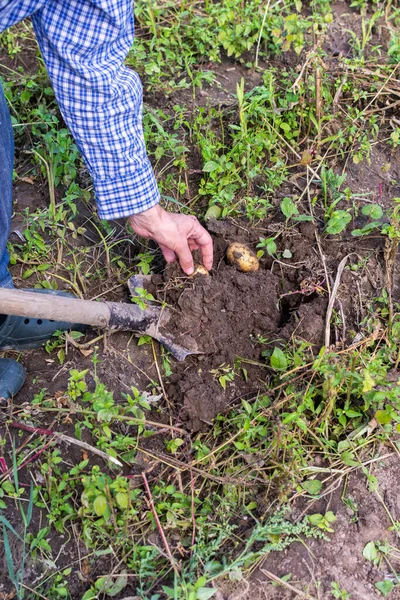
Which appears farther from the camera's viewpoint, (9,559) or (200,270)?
(200,270)

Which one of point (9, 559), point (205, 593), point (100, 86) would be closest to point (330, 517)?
point (205, 593)

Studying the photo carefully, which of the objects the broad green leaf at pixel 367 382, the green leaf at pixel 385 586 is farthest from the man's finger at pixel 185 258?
the green leaf at pixel 385 586

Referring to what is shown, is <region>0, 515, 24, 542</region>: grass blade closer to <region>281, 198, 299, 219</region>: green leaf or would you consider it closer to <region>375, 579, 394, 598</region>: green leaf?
<region>375, 579, 394, 598</region>: green leaf

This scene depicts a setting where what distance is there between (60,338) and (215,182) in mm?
1025

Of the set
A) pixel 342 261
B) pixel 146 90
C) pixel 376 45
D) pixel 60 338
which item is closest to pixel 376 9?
pixel 376 45

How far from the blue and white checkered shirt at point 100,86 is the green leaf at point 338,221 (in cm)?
88

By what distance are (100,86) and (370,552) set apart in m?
1.74

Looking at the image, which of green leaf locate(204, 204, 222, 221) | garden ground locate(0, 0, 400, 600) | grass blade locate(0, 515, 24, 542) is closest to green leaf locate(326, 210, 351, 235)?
garden ground locate(0, 0, 400, 600)

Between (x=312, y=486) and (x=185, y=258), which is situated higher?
(x=185, y=258)

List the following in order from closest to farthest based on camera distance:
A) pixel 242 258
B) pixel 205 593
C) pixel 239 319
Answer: pixel 205 593
pixel 239 319
pixel 242 258

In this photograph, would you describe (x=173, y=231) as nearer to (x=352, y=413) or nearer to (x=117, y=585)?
(x=352, y=413)

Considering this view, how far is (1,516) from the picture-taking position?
1.97 metres

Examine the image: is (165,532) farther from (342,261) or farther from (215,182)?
(215,182)

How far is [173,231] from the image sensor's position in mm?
2299
